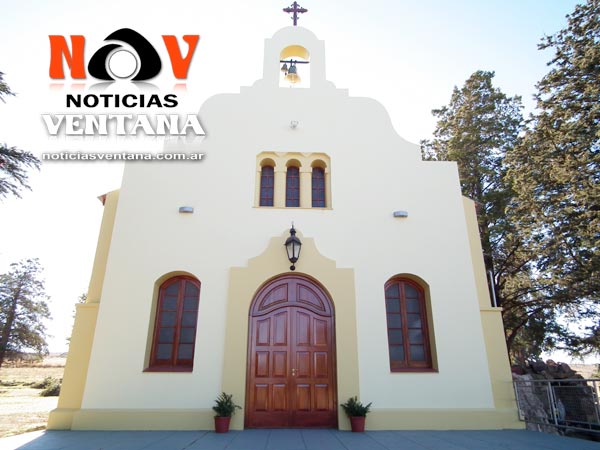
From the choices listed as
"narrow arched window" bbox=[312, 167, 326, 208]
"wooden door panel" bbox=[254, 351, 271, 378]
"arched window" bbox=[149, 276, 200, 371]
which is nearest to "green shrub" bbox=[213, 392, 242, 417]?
"wooden door panel" bbox=[254, 351, 271, 378]

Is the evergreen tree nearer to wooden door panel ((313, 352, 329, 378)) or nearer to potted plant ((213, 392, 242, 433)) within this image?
wooden door panel ((313, 352, 329, 378))

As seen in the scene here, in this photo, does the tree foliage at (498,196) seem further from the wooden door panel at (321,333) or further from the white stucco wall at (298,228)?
the wooden door panel at (321,333)

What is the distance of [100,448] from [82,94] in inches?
292

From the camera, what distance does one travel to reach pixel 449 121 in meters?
17.1

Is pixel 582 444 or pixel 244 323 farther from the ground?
pixel 244 323

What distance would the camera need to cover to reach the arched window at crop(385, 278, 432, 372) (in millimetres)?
7238

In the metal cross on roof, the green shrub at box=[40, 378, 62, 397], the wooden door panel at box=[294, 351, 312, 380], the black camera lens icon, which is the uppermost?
the metal cross on roof

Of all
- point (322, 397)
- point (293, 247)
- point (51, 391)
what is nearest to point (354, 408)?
point (322, 397)

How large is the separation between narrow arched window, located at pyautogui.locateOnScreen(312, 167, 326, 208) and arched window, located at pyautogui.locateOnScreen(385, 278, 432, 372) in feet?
8.25

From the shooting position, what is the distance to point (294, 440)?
5.58m

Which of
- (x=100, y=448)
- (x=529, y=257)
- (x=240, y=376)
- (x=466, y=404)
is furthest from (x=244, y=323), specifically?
(x=529, y=257)

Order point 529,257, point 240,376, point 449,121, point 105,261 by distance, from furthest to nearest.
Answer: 1. point 449,121
2. point 529,257
3. point 105,261
4. point 240,376

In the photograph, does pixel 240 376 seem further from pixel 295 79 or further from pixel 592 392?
pixel 295 79

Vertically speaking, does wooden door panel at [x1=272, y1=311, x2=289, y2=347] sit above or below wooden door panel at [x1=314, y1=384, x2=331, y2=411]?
above
